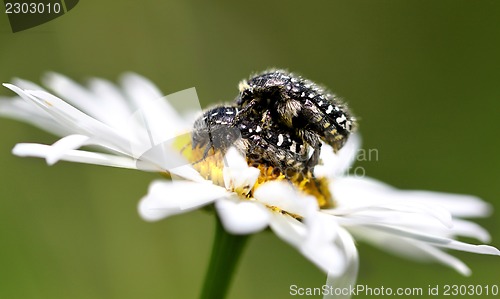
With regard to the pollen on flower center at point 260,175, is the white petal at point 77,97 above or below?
above

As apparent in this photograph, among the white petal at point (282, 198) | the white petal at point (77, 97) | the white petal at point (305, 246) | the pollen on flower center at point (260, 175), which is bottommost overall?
the white petal at point (305, 246)

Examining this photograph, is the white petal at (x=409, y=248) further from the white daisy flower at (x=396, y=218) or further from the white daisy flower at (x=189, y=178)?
the white daisy flower at (x=189, y=178)

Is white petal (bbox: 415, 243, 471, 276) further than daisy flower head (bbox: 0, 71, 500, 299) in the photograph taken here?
Yes

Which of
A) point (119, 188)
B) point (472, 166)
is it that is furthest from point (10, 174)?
point (472, 166)

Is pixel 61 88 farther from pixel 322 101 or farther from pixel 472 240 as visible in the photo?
pixel 472 240

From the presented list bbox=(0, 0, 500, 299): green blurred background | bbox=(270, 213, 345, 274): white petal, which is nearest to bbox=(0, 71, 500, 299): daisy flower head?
bbox=(270, 213, 345, 274): white petal

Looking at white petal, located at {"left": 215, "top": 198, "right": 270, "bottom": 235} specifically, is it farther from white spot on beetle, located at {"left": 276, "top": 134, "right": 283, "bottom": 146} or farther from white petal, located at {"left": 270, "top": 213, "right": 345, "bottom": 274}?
white spot on beetle, located at {"left": 276, "top": 134, "right": 283, "bottom": 146}

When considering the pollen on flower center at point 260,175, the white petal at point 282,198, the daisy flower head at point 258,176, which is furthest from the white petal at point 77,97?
the white petal at point 282,198
